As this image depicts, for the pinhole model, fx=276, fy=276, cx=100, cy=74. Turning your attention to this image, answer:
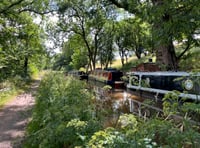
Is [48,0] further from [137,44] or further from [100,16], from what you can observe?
[137,44]

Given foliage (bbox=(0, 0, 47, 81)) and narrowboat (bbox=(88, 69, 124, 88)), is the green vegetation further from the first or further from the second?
narrowboat (bbox=(88, 69, 124, 88))

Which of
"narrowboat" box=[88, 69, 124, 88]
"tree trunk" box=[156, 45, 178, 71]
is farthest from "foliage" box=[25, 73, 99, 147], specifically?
"narrowboat" box=[88, 69, 124, 88]

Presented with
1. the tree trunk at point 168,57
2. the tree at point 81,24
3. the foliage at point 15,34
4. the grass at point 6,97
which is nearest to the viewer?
the tree trunk at point 168,57

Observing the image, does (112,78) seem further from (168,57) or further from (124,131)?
(124,131)

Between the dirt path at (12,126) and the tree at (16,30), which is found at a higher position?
the tree at (16,30)

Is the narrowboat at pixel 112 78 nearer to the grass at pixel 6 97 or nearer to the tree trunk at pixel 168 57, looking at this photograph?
the grass at pixel 6 97

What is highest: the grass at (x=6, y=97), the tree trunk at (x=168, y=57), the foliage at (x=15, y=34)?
the foliage at (x=15, y=34)

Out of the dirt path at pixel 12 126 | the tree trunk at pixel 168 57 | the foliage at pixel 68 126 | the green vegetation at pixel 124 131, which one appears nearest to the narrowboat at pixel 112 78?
the tree trunk at pixel 168 57

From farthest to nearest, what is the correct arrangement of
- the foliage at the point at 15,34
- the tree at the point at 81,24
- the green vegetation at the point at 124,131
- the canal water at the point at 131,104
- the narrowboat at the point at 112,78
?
the tree at the point at 81,24, the narrowboat at the point at 112,78, the foliage at the point at 15,34, the canal water at the point at 131,104, the green vegetation at the point at 124,131

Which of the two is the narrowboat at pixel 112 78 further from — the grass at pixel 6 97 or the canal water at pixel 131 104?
the grass at pixel 6 97

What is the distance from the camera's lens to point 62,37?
93.9 feet

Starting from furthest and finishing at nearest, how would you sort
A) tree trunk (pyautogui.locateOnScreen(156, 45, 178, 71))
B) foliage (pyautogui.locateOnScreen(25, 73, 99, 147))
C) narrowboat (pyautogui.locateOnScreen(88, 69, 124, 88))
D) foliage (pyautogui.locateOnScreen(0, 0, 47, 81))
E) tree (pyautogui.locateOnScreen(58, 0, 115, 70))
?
1. tree (pyautogui.locateOnScreen(58, 0, 115, 70))
2. narrowboat (pyautogui.locateOnScreen(88, 69, 124, 88))
3. foliage (pyautogui.locateOnScreen(0, 0, 47, 81))
4. tree trunk (pyautogui.locateOnScreen(156, 45, 178, 71))
5. foliage (pyautogui.locateOnScreen(25, 73, 99, 147))

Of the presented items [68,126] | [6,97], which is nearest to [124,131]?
[68,126]

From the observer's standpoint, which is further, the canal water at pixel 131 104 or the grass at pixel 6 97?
the grass at pixel 6 97
